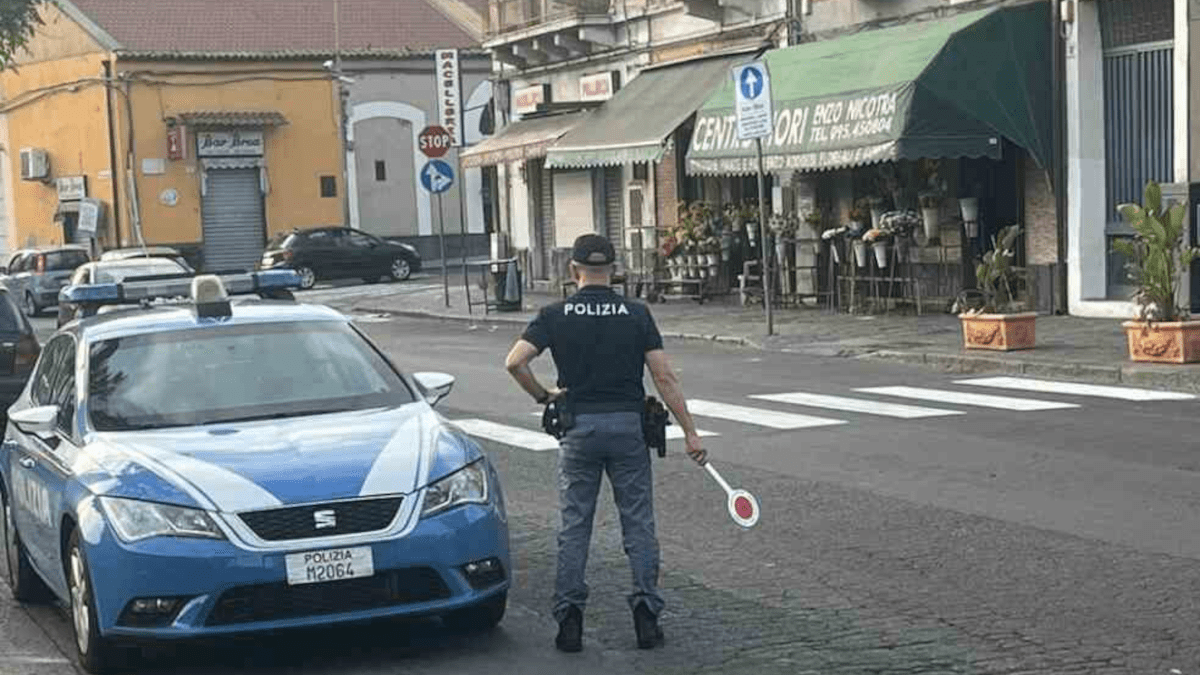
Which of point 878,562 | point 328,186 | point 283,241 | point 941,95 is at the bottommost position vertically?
point 878,562

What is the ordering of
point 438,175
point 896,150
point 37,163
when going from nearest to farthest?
point 896,150 < point 438,175 < point 37,163

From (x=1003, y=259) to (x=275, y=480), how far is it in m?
12.7

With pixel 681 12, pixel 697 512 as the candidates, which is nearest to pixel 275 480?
pixel 697 512

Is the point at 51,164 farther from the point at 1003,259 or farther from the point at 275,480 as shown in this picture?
the point at 275,480

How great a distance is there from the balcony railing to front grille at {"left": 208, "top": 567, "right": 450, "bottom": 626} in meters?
26.6

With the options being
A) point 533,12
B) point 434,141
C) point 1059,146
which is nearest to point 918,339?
point 1059,146

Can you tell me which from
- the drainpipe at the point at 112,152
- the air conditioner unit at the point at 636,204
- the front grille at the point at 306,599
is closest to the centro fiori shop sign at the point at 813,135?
the air conditioner unit at the point at 636,204

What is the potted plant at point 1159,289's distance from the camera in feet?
54.1

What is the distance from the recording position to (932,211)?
2392cm

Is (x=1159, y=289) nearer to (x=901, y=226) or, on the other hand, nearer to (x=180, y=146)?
(x=901, y=226)

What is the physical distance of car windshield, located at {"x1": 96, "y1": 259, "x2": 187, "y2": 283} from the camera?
29297 millimetres

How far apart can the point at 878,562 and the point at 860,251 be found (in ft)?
53.1

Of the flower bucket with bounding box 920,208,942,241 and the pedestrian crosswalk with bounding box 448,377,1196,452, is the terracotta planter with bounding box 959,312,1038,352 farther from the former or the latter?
the flower bucket with bounding box 920,208,942,241

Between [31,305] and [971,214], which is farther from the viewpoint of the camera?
[31,305]
